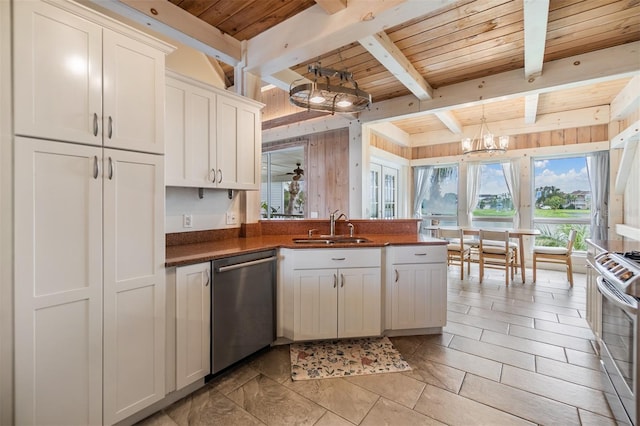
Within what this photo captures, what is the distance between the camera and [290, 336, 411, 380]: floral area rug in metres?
2.09

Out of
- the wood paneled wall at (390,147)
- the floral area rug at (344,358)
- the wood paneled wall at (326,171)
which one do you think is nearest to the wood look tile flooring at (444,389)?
the floral area rug at (344,358)

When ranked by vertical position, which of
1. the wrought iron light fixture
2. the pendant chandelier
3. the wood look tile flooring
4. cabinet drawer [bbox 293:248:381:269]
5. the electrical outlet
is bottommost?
the wood look tile flooring

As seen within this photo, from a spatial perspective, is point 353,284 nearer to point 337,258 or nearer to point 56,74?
point 337,258

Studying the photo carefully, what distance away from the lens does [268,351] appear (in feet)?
7.83

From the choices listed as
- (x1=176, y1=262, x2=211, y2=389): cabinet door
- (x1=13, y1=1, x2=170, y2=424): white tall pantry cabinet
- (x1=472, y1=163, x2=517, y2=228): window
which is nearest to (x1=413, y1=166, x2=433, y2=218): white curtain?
(x1=472, y1=163, x2=517, y2=228): window

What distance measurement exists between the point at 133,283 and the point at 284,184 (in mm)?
3893

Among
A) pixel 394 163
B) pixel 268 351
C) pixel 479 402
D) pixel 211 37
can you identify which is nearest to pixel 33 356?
pixel 268 351

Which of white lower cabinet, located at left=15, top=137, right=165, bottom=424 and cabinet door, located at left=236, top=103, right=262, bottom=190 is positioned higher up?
cabinet door, located at left=236, top=103, right=262, bottom=190

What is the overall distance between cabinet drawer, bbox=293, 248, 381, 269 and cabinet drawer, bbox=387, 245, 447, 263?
0.17 meters

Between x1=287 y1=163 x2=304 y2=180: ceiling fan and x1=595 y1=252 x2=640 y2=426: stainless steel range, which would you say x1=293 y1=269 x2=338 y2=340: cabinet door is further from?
x1=287 y1=163 x2=304 y2=180: ceiling fan

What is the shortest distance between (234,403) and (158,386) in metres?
0.46

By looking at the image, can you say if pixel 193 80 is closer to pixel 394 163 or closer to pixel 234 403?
pixel 234 403

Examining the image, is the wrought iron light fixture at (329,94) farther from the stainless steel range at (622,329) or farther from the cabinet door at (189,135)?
the stainless steel range at (622,329)

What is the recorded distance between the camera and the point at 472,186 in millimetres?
5855
